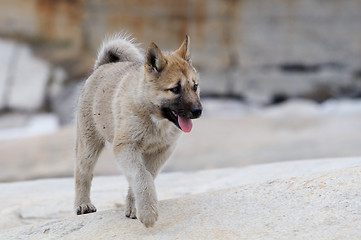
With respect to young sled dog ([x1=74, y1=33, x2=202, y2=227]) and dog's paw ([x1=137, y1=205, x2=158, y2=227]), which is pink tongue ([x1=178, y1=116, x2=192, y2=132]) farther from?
dog's paw ([x1=137, y1=205, x2=158, y2=227])

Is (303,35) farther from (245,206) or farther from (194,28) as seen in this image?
(245,206)

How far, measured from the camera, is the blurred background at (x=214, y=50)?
1520cm

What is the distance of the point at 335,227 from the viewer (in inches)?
128

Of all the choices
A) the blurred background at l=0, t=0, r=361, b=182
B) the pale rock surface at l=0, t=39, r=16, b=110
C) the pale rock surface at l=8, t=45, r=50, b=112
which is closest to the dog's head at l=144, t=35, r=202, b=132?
the blurred background at l=0, t=0, r=361, b=182

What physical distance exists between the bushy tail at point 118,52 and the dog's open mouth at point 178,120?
1.44 metres

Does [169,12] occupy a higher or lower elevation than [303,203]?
higher

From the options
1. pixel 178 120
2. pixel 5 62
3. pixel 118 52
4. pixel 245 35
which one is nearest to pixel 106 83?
pixel 118 52

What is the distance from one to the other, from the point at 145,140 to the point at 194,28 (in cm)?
1228

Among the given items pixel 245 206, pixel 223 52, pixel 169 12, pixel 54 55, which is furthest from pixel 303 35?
pixel 245 206

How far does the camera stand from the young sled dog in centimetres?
387

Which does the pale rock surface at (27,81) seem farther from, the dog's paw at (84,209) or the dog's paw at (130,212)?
the dog's paw at (130,212)

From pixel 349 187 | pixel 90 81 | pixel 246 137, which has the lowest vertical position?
pixel 246 137

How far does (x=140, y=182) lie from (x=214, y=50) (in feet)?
41.8

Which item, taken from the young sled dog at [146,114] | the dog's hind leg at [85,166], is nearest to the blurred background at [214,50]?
the dog's hind leg at [85,166]
